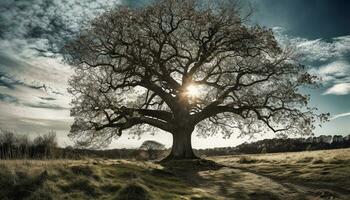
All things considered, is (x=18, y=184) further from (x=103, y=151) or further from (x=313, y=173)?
(x=103, y=151)

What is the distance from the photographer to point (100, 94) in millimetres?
35500

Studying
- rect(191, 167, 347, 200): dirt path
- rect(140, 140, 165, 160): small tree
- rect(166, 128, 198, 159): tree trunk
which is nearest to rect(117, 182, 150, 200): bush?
rect(191, 167, 347, 200): dirt path

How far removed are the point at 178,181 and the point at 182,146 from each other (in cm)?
1505

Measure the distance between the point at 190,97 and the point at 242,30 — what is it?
798 cm

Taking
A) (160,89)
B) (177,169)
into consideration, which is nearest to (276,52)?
(160,89)

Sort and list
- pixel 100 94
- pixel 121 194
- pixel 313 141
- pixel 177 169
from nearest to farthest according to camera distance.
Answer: pixel 121 194, pixel 177 169, pixel 100 94, pixel 313 141

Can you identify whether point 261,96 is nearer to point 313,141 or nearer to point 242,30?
point 242,30

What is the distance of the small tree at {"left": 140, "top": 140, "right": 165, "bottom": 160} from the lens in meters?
45.7

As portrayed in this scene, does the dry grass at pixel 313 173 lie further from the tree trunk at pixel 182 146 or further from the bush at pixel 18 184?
the bush at pixel 18 184

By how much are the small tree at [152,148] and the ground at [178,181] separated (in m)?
14.8

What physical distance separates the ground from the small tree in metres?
14.8

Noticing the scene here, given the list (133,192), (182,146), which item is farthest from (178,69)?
(133,192)

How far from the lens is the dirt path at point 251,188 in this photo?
18.5 meters

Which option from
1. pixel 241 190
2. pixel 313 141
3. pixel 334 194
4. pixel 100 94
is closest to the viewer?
pixel 334 194
